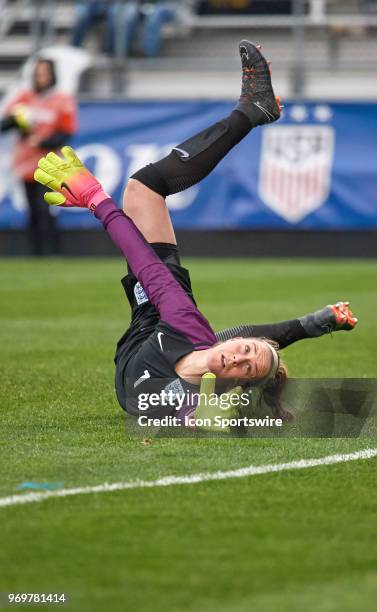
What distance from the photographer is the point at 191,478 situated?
521 cm

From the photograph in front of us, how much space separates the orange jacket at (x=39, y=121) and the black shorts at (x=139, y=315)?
11.9 m

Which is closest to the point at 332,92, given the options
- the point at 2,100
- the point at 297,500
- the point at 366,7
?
the point at 366,7

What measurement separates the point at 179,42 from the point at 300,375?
48.7ft

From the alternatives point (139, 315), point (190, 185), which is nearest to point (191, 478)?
point (139, 315)

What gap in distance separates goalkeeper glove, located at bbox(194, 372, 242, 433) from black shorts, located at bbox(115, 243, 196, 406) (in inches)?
21.2

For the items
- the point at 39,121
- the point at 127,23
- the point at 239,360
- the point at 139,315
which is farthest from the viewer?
the point at 127,23

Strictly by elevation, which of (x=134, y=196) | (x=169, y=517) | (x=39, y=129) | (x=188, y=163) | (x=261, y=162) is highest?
(x=188, y=163)

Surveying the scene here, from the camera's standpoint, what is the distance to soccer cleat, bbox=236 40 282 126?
24.2 feet

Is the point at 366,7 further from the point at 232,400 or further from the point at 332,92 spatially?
the point at 232,400

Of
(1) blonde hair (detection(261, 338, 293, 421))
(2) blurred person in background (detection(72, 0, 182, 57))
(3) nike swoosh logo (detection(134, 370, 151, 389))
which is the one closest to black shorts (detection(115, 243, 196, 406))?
(3) nike swoosh logo (detection(134, 370, 151, 389))

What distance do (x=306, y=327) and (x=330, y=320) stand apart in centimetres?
18

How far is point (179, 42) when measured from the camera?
73.5 ft

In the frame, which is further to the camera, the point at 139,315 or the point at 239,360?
the point at 139,315

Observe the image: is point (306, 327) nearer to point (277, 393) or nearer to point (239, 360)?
point (277, 393)
